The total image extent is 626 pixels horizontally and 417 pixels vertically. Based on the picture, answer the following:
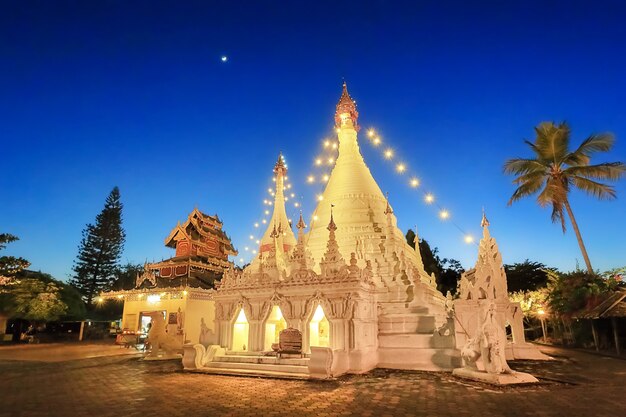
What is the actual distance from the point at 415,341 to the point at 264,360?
544 cm

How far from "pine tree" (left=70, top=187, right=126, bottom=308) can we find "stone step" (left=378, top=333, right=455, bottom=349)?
49054mm

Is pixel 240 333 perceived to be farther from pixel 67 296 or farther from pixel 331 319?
pixel 67 296

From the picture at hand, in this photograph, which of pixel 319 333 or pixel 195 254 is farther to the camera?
pixel 195 254

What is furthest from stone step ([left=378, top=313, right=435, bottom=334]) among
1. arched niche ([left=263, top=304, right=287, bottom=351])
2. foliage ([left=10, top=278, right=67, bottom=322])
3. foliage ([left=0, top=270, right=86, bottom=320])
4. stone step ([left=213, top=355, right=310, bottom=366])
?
foliage ([left=0, top=270, right=86, bottom=320])

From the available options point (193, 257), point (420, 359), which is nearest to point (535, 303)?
point (420, 359)

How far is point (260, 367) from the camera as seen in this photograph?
1270 cm

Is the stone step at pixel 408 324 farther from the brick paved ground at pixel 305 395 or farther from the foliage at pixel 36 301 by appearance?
the foliage at pixel 36 301

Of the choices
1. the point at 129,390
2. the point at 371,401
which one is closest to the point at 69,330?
the point at 129,390

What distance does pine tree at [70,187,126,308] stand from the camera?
52125mm

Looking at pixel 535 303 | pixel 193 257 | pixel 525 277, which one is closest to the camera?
pixel 535 303

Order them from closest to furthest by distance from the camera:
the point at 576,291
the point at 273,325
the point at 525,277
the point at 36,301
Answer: the point at 273,325 < the point at 576,291 < the point at 36,301 < the point at 525,277

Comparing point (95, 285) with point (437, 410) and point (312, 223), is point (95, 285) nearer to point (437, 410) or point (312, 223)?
point (312, 223)

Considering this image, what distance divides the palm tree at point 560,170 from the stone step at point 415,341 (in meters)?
14.9

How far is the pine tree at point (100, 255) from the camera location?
5212cm
